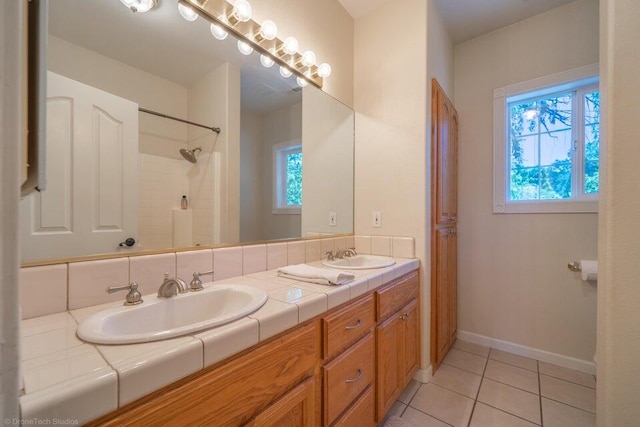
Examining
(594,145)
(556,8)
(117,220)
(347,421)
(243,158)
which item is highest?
(556,8)

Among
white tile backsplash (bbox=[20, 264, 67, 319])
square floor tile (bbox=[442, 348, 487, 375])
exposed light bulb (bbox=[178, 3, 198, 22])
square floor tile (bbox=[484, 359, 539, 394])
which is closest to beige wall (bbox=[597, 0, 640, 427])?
square floor tile (bbox=[484, 359, 539, 394])

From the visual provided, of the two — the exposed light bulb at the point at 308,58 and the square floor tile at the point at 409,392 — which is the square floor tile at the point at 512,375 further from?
the exposed light bulb at the point at 308,58

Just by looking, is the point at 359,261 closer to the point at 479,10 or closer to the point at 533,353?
the point at 533,353

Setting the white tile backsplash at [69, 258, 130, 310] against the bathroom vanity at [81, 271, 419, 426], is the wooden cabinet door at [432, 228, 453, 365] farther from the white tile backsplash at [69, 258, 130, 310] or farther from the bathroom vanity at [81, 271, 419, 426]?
the white tile backsplash at [69, 258, 130, 310]

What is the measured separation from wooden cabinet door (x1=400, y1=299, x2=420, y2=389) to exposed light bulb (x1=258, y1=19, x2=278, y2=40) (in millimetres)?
1624

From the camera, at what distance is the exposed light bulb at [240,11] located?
1.17 meters

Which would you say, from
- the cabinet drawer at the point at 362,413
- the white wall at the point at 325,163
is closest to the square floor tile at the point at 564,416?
the cabinet drawer at the point at 362,413

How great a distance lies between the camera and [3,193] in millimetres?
299

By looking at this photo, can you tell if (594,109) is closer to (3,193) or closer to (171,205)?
(171,205)

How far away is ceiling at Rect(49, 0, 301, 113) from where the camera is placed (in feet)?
2.62

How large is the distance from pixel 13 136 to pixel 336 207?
1.67 meters

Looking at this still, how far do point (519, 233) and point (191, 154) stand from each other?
Answer: 240 cm

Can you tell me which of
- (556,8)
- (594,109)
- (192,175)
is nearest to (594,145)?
(594,109)

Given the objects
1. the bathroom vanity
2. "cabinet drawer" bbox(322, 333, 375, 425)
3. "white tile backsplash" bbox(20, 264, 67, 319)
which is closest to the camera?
the bathroom vanity
